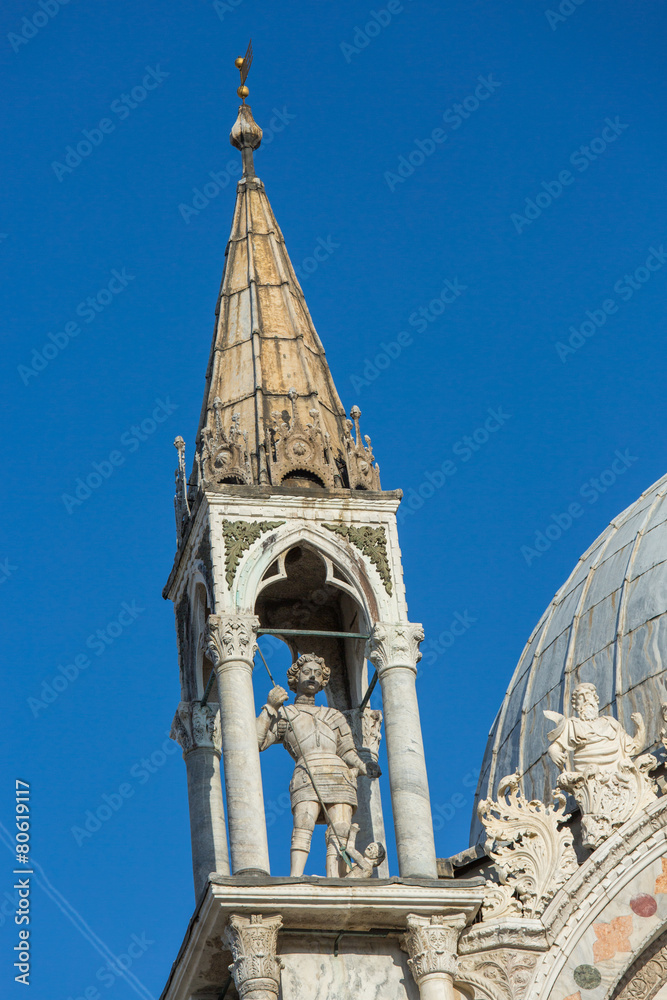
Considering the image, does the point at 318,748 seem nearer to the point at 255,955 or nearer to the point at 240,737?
the point at 240,737

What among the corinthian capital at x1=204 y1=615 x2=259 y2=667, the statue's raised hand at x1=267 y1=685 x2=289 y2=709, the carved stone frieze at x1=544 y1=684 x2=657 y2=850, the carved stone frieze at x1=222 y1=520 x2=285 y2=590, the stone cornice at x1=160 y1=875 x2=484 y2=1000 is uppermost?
the carved stone frieze at x1=222 y1=520 x2=285 y2=590

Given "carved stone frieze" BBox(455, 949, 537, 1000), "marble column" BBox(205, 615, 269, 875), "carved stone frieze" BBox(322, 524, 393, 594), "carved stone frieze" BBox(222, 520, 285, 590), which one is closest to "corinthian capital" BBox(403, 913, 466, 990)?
"carved stone frieze" BBox(455, 949, 537, 1000)

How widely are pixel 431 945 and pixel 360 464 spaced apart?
267 inches

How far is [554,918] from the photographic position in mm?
23312

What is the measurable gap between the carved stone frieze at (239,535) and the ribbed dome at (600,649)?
707cm

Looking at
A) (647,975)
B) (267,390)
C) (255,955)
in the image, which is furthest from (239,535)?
(647,975)

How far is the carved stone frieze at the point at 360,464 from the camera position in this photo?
86.0ft

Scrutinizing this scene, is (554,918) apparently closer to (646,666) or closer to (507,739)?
(646,666)

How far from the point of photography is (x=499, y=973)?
23.0 meters

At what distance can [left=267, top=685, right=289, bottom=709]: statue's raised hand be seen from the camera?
24.6 meters

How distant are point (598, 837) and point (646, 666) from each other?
657cm

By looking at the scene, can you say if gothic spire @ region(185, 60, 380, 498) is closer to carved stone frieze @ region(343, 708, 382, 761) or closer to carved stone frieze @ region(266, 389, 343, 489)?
carved stone frieze @ region(266, 389, 343, 489)

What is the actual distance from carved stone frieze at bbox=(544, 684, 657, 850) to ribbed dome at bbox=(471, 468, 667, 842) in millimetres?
4171

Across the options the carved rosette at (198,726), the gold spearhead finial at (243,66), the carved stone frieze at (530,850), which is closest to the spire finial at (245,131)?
the gold spearhead finial at (243,66)
